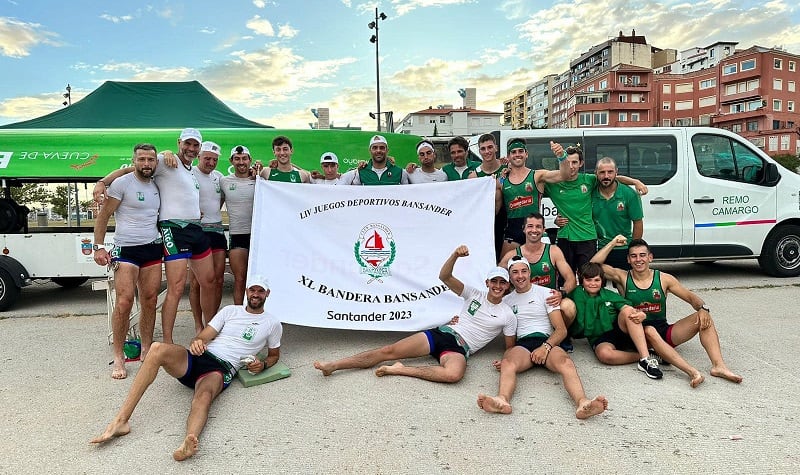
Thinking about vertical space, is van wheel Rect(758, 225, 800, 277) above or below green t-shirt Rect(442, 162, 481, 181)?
below

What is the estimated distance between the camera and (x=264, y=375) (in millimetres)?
3932

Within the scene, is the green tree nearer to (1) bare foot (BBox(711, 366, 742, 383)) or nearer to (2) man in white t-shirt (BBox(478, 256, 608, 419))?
(2) man in white t-shirt (BBox(478, 256, 608, 419))

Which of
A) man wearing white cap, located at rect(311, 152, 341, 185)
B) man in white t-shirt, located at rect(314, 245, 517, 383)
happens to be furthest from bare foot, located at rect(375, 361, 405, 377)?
man wearing white cap, located at rect(311, 152, 341, 185)

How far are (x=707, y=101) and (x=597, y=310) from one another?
73.1 m

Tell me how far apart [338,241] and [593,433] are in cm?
288

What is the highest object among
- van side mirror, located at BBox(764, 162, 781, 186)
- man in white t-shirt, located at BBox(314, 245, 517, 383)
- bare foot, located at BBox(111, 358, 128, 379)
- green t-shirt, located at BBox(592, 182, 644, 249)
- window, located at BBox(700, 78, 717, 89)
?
window, located at BBox(700, 78, 717, 89)

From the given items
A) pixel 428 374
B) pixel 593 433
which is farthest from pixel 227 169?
pixel 593 433

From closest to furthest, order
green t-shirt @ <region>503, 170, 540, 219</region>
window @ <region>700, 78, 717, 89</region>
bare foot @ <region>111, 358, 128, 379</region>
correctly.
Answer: bare foot @ <region>111, 358, 128, 379</region>, green t-shirt @ <region>503, 170, 540, 219</region>, window @ <region>700, 78, 717, 89</region>

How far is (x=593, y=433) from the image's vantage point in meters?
3.05

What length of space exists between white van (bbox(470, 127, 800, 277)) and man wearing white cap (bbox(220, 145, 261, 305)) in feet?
13.3

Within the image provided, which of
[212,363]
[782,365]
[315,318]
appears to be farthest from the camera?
[315,318]

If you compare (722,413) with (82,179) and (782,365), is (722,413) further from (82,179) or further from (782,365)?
(82,179)

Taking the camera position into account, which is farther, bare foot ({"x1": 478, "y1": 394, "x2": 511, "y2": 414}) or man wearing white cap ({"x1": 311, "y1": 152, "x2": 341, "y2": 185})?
man wearing white cap ({"x1": 311, "y1": 152, "x2": 341, "y2": 185})

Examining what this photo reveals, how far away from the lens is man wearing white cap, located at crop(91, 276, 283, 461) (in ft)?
10.1
